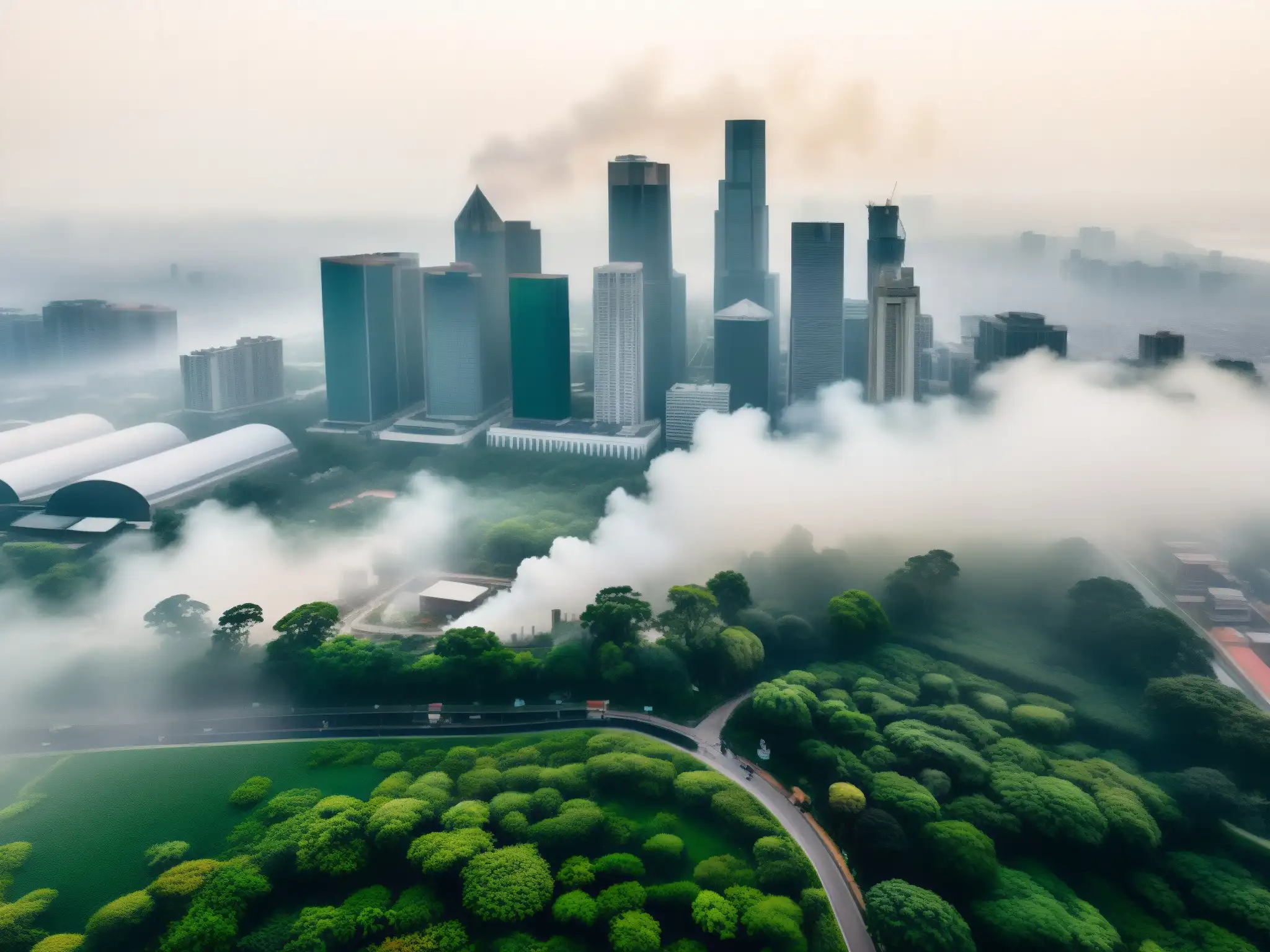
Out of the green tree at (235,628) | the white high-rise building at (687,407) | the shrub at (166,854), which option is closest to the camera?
the shrub at (166,854)

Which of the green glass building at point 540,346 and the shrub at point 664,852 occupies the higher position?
the green glass building at point 540,346

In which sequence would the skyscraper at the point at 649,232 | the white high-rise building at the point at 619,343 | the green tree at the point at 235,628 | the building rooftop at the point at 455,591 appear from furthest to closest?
the skyscraper at the point at 649,232, the white high-rise building at the point at 619,343, the building rooftop at the point at 455,591, the green tree at the point at 235,628

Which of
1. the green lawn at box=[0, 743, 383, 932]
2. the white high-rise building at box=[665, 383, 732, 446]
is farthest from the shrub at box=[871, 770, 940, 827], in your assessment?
the white high-rise building at box=[665, 383, 732, 446]

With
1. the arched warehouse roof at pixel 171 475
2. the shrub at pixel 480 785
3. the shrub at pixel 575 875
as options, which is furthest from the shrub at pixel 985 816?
the arched warehouse roof at pixel 171 475

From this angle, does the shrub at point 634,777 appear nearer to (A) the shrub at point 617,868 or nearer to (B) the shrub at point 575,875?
(A) the shrub at point 617,868

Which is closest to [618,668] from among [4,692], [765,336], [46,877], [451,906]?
[451,906]

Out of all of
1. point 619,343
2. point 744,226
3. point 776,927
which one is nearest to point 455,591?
point 776,927

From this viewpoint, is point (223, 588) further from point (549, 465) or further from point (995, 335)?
point (995, 335)

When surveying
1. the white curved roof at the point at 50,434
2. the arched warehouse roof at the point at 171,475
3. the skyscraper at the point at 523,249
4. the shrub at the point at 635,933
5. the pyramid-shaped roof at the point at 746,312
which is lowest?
the shrub at the point at 635,933
